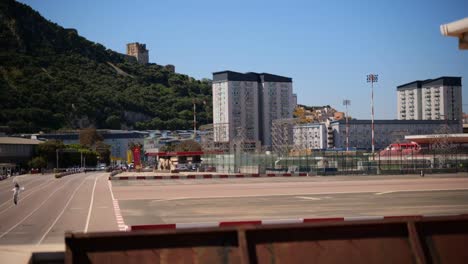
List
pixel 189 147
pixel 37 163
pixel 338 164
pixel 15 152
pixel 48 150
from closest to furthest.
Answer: pixel 338 164 → pixel 15 152 → pixel 37 163 → pixel 48 150 → pixel 189 147

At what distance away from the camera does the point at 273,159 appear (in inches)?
3260

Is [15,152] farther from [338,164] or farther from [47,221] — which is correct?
[47,221]

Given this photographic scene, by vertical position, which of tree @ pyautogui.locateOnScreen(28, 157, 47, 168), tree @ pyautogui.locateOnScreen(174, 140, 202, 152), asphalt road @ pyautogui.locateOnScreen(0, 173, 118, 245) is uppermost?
tree @ pyautogui.locateOnScreen(174, 140, 202, 152)

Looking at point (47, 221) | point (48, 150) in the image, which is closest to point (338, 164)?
A: point (47, 221)

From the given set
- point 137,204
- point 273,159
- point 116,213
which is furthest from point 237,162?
point 116,213

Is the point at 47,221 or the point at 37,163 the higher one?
the point at 47,221

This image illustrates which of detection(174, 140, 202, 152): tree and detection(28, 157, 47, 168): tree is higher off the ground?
detection(174, 140, 202, 152): tree

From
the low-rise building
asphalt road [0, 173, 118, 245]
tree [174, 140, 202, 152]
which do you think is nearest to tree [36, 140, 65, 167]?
the low-rise building

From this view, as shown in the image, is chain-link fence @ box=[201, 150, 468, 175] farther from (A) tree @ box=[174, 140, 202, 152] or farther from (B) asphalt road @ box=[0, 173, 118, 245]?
(A) tree @ box=[174, 140, 202, 152]

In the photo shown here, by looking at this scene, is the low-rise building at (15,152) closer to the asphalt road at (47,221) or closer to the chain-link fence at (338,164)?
the chain-link fence at (338,164)

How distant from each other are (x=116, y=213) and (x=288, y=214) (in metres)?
8.22

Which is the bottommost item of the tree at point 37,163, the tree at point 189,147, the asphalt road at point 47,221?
the tree at point 37,163

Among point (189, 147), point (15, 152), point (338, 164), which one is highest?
point (189, 147)

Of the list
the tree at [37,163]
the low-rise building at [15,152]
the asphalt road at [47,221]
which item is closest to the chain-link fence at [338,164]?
the asphalt road at [47,221]
